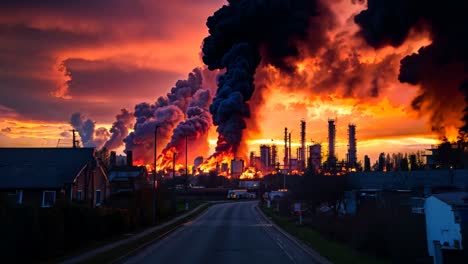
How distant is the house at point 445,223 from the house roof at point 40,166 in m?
26.1

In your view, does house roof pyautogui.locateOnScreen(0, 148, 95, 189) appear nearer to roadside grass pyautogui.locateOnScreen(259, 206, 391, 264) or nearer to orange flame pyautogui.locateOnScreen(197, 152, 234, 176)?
roadside grass pyautogui.locateOnScreen(259, 206, 391, 264)

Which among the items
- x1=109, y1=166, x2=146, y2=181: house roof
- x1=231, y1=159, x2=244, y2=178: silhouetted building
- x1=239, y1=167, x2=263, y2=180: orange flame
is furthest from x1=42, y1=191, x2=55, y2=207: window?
x1=239, y1=167, x2=263, y2=180: orange flame

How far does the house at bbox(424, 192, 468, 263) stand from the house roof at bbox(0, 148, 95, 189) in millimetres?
26129

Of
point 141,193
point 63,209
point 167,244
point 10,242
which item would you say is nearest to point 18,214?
point 10,242

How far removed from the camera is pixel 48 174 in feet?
131

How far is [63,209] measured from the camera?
2233 cm

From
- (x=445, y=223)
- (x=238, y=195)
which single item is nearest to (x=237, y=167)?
(x=238, y=195)

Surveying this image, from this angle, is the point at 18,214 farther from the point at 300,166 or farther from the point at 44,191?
the point at 300,166

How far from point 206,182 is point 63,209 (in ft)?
309

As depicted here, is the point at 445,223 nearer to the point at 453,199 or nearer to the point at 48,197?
the point at 453,199

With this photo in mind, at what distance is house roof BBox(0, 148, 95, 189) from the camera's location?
3903 cm

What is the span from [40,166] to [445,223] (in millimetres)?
30171

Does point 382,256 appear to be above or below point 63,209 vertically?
below

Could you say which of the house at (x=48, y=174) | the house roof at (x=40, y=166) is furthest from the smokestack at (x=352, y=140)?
the house roof at (x=40, y=166)
